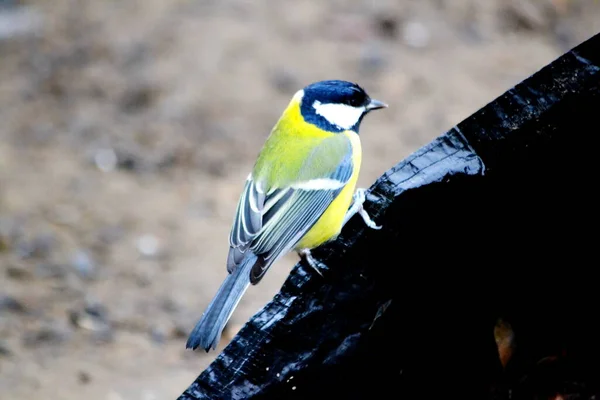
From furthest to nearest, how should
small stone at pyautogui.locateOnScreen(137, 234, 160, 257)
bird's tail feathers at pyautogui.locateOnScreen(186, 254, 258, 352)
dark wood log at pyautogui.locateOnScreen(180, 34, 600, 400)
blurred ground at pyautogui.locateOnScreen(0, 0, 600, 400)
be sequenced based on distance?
1. small stone at pyautogui.locateOnScreen(137, 234, 160, 257)
2. blurred ground at pyautogui.locateOnScreen(0, 0, 600, 400)
3. bird's tail feathers at pyautogui.locateOnScreen(186, 254, 258, 352)
4. dark wood log at pyautogui.locateOnScreen(180, 34, 600, 400)

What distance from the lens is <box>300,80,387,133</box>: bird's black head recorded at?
310cm

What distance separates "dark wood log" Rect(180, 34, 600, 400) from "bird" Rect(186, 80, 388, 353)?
0.70 metres

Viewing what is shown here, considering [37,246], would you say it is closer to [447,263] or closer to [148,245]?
[148,245]

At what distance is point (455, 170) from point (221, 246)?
122 inches

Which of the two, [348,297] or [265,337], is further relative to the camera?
[348,297]

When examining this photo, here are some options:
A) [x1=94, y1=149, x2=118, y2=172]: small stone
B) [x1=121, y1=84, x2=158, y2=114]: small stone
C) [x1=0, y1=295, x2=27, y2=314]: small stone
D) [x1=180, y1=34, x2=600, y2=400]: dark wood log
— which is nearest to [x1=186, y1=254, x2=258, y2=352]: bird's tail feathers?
[x1=180, y1=34, x2=600, y2=400]: dark wood log

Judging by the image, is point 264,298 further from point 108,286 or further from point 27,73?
point 27,73

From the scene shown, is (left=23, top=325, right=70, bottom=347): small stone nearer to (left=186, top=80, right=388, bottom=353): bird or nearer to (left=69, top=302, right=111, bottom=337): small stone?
(left=69, top=302, right=111, bottom=337): small stone

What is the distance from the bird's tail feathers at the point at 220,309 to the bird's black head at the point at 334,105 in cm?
73

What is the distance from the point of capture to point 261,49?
6.12 m

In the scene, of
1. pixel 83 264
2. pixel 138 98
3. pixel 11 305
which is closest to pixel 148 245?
pixel 83 264

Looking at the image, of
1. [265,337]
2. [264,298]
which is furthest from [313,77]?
[265,337]

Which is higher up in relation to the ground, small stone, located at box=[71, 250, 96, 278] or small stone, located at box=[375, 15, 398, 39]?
small stone, located at box=[375, 15, 398, 39]

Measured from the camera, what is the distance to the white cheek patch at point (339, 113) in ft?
10.3
